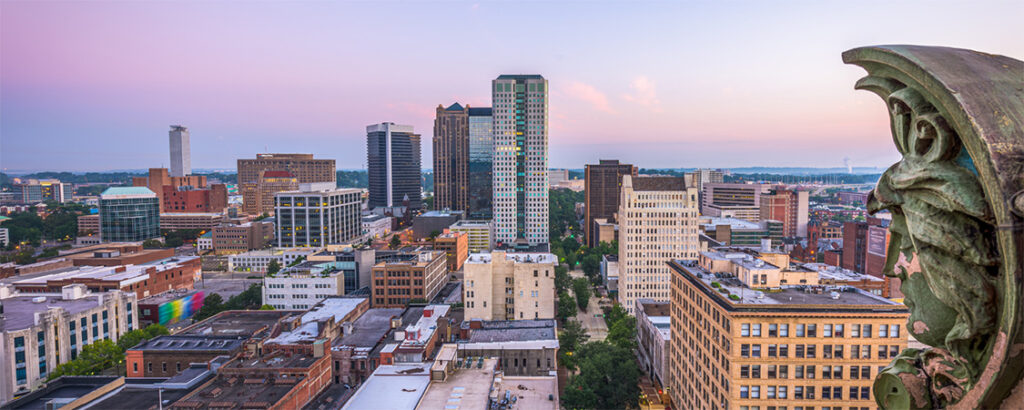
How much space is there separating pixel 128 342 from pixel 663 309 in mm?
74918

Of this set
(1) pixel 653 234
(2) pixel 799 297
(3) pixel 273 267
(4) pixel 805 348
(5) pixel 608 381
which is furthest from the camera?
(3) pixel 273 267

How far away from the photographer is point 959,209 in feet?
22.8

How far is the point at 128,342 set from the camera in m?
74.4

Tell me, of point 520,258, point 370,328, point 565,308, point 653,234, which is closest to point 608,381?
point 520,258

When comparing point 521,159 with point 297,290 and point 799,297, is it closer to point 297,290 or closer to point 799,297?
point 297,290

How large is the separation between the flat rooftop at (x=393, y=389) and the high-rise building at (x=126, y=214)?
6124 inches

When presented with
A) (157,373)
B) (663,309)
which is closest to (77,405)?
(157,373)

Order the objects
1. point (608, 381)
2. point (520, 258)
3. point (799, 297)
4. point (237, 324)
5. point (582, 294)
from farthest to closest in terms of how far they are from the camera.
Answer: point (582, 294) → point (520, 258) → point (237, 324) → point (608, 381) → point (799, 297)

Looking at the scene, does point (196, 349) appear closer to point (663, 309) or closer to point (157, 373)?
point (157, 373)

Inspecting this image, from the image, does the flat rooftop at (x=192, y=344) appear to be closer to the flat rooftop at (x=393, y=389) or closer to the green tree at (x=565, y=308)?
the flat rooftop at (x=393, y=389)

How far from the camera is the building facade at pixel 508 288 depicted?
80.7 m

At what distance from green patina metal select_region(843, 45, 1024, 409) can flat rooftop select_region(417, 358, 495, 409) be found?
40.5m

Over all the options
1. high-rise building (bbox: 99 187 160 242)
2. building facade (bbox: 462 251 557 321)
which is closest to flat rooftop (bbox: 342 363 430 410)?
building facade (bbox: 462 251 557 321)

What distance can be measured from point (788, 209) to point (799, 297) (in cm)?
15040
